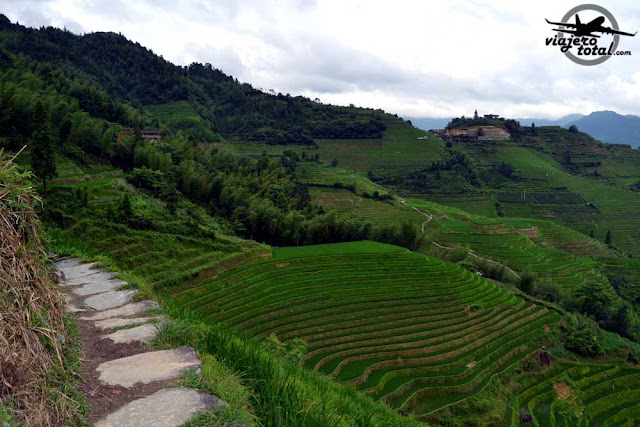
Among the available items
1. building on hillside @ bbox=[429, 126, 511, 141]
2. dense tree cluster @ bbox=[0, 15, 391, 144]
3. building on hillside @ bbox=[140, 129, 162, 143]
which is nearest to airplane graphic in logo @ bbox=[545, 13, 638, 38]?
building on hillside @ bbox=[140, 129, 162, 143]

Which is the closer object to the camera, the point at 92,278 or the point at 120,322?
the point at 120,322

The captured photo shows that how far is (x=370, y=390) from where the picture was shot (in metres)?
15.1

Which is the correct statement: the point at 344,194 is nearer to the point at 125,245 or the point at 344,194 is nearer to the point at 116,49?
the point at 125,245

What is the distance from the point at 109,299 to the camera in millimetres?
3176

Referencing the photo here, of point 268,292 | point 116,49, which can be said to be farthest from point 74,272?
point 116,49

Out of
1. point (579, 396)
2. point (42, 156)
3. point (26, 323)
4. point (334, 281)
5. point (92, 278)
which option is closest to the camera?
point (26, 323)

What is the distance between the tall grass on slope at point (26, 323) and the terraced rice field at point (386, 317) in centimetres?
1442

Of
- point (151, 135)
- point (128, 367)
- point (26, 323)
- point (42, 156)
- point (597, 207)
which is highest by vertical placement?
point (151, 135)

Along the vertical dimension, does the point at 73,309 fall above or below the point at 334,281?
above

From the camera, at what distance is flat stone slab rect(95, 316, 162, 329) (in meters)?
2.63

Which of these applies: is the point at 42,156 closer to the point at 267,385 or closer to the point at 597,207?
the point at 267,385

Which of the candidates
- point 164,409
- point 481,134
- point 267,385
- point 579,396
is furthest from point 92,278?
point 481,134

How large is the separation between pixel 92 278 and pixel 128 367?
200 centimetres

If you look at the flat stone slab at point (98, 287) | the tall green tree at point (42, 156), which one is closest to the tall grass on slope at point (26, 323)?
the flat stone slab at point (98, 287)
